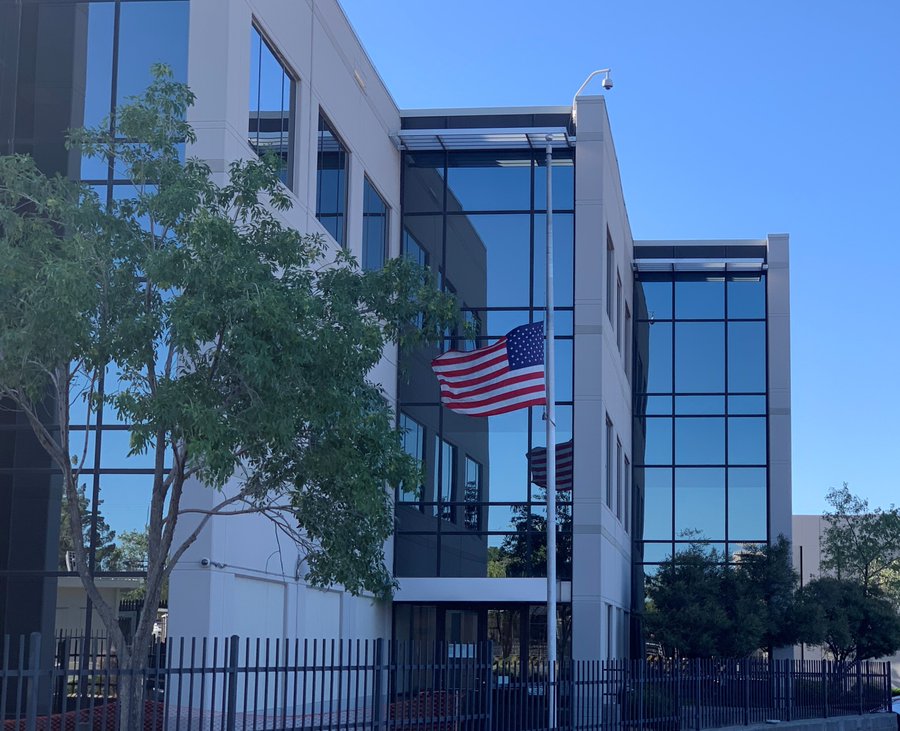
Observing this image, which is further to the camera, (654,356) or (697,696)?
A: (654,356)

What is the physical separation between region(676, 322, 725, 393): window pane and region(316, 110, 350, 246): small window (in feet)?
70.7

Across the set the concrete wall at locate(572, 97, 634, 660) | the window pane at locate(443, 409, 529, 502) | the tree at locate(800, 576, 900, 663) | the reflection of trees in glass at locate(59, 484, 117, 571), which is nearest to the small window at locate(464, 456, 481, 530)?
the window pane at locate(443, 409, 529, 502)

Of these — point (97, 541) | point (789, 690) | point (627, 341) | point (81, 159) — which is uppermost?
point (627, 341)

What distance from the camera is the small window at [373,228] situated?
3225 centimetres

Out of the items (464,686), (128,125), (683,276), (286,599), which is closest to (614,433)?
(683,276)

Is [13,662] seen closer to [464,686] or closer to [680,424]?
[464,686]

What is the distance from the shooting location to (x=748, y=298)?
49.1m

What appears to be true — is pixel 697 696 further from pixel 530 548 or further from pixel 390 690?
pixel 390 690

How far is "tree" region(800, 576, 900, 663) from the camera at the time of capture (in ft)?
137

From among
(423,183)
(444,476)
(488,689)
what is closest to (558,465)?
(444,476)

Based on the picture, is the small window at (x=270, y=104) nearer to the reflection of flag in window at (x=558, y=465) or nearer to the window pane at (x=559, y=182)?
the window pane at (x=559, y=182)

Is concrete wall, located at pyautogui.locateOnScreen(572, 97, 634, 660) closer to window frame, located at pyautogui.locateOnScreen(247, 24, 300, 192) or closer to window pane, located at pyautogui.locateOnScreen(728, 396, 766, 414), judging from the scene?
window frame, located at pyautogui.locateOnScreen(247, 24, 300, 192)

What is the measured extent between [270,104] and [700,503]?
89.4 ft

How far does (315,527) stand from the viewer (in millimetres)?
14789
